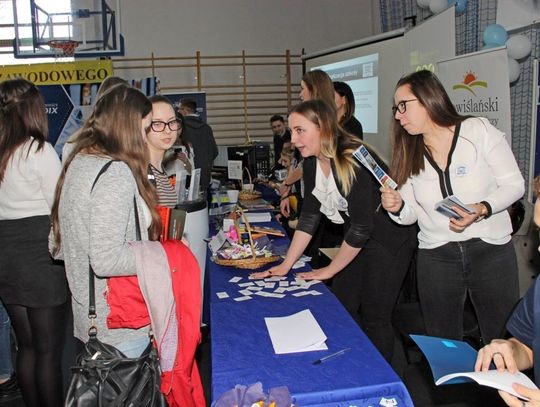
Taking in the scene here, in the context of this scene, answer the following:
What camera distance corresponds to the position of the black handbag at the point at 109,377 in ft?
4.57

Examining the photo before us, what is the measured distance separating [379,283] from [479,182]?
626mm

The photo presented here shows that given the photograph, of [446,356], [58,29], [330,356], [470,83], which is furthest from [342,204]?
[58,29]

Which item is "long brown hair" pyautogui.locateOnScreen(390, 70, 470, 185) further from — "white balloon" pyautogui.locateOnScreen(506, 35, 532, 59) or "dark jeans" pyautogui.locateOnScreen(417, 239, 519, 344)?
"white balloon" pyautogui.locateOnScreen(506, 35, 532, 59)

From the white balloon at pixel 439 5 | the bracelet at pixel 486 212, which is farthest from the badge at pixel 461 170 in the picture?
the white balloon at pixel 439 5

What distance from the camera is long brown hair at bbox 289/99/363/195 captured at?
2.03 m

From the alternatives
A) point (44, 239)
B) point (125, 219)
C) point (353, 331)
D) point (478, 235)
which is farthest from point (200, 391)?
point (478, 235)

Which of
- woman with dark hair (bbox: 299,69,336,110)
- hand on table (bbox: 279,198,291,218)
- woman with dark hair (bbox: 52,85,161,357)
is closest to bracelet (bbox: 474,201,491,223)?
woman with dark hair (bbox: 52,85,161,357)

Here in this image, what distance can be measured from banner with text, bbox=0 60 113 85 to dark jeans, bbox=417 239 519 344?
5701 millimetres

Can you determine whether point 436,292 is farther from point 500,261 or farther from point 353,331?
point 353,331

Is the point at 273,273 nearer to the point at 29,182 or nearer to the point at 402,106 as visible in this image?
the point at 402,106

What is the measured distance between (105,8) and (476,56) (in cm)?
524

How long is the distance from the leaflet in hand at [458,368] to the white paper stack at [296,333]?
1.08ft

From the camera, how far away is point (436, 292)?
199 centimetres

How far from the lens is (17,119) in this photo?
201 cm
